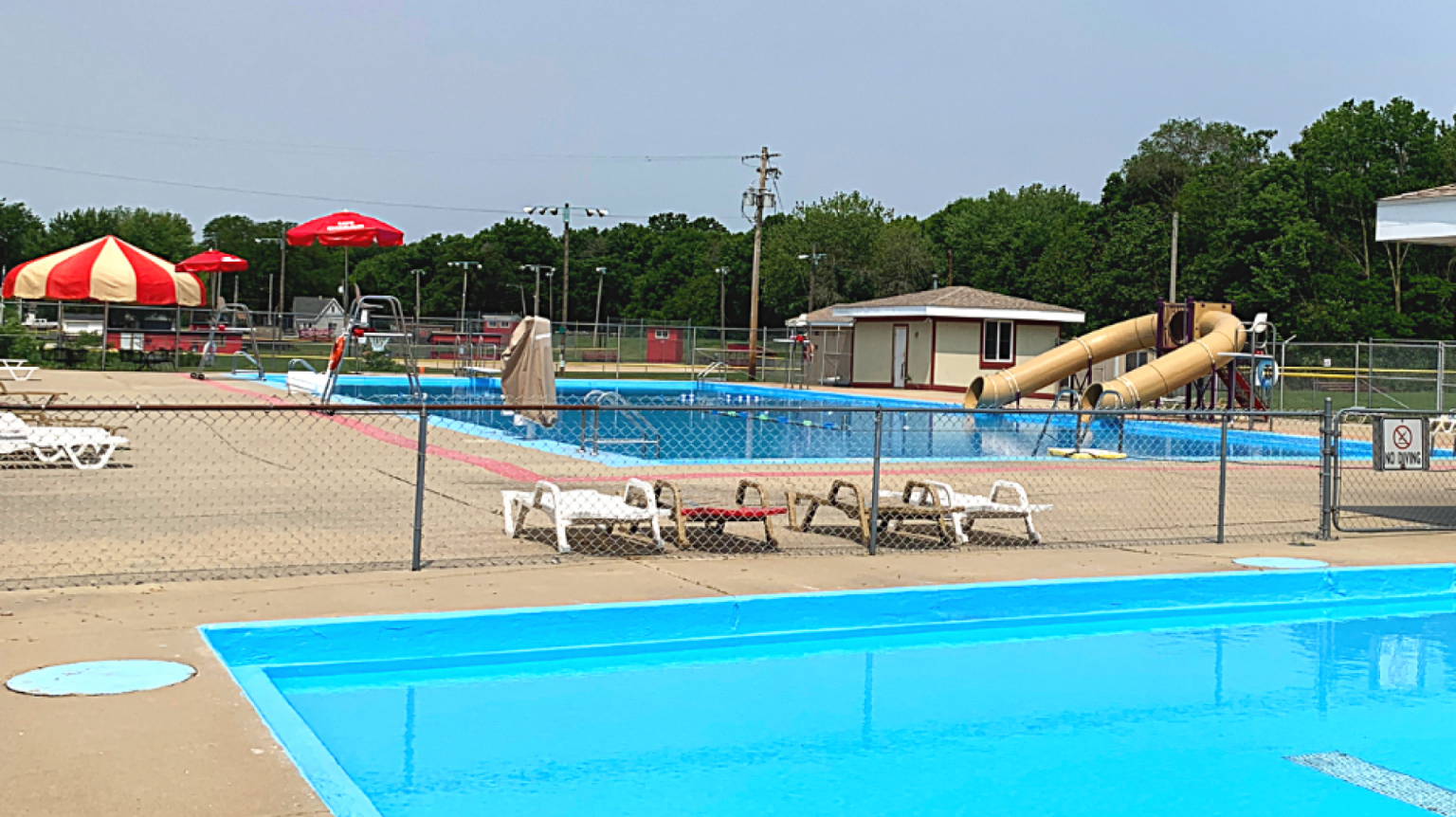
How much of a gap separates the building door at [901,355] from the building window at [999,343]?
2.44 m

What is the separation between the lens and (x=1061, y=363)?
107 feet

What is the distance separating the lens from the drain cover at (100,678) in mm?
5375

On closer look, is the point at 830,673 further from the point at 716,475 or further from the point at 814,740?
A: the point at 716,475

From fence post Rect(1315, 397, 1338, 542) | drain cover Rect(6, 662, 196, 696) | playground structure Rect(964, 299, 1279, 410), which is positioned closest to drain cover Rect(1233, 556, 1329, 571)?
fence post Rect(1315, 397, 1338, 542)

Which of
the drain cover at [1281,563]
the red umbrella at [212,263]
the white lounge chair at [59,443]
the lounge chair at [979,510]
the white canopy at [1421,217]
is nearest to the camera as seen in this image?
the drain cover at [1281,563]

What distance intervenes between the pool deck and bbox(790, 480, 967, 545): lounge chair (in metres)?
0.39

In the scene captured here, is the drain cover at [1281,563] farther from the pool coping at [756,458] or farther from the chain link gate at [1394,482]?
the pool coping at [756,458]

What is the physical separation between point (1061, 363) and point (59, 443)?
2428 centimetres

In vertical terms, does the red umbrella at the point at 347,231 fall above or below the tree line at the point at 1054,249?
below

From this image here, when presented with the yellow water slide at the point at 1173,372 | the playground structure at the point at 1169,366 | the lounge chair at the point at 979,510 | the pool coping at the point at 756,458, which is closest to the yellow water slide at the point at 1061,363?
the playground structure at the point at 1169,366

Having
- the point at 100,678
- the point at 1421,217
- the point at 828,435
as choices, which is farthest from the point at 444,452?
the point at 1421,217

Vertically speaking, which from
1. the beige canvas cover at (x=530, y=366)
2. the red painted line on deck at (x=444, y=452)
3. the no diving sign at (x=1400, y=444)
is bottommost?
the red painted line on deck at (x=444, y=452)

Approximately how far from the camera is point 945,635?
8.51 meters

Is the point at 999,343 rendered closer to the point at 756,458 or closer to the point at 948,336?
the point at 948,336
